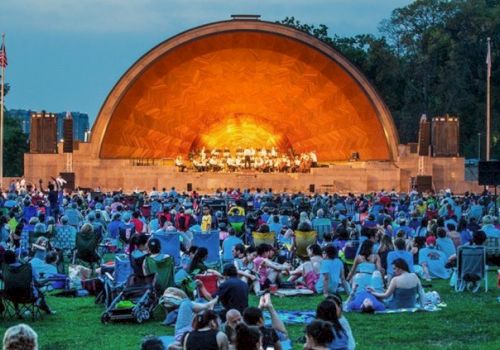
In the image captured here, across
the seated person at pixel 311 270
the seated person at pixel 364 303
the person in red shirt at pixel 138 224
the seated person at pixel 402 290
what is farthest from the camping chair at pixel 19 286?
the person in red shirt at pixel 138 224

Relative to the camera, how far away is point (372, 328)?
36.6 ft

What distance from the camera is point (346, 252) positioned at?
1463 cm

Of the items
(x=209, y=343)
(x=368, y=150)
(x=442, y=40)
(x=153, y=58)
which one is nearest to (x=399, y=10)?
(x=442, y=40)

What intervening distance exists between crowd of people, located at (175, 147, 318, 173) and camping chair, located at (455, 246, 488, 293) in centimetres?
2775

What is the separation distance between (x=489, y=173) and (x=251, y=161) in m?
23.2

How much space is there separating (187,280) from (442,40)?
44720mm

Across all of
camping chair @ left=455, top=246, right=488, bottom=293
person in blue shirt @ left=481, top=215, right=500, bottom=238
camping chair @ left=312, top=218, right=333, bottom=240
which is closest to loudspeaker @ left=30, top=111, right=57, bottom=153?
camping chair @ left=312, top=218, right=333, bottom=240

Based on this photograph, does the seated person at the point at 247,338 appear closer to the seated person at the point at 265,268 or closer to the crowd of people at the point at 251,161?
the seated person at the point at 265,268

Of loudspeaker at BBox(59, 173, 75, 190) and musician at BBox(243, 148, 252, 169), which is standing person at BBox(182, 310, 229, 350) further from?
musician at BBox(243, 148, 252, 169)

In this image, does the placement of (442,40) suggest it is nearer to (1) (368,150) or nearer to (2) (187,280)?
(1) (368,150)

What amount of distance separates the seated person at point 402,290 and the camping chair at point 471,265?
176cm

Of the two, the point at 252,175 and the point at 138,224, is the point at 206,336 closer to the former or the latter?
the point at 138,224

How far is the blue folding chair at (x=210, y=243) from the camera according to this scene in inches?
638

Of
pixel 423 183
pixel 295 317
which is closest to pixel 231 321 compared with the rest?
pixel 295 317
